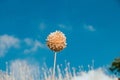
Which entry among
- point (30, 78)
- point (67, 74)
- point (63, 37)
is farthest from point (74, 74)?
point (63, 37)

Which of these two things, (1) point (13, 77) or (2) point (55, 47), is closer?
(2) point (55, 47)

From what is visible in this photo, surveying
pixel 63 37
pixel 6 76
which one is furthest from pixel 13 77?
pixel 63 37

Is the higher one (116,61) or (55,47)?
(116,61)

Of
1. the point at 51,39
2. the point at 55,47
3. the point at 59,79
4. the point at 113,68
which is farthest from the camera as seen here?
the point at 113,68

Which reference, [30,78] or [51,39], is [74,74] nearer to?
[30,78]

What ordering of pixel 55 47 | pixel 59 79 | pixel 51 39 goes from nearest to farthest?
pixel 55 47
pixel 51 39
pixel 59 79

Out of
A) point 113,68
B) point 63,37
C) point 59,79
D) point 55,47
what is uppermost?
point 113,68
